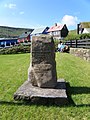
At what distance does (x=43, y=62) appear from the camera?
6359mm

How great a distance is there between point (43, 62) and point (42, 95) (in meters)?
1.11

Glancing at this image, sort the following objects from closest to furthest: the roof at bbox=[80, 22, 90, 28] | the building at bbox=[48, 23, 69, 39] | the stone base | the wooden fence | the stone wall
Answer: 1. the stone base
2. the stone wall
3. the wooden fence
4. the roof at bbox=[80, 22, 90, 28]
5. the building at bbox=[48, 23, 69, 39]

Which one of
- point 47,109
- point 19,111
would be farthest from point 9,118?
point 47,109

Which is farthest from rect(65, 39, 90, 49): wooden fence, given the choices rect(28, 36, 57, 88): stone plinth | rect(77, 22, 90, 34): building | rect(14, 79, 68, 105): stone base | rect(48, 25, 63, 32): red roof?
rect(48, 25, 63, 32): red roof

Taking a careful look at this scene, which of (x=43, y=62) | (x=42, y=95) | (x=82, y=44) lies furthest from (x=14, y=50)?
(x=42, y=95)

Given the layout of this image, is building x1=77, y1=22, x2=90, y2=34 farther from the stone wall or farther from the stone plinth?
the stone plinth

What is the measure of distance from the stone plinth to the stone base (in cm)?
22

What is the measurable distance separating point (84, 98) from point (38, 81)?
1.34 m

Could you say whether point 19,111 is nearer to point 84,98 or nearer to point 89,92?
point 84,98

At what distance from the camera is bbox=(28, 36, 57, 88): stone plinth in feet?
20.6

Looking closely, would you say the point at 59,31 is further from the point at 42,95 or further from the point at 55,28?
the point at 42,95

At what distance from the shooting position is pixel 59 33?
75.5 metres

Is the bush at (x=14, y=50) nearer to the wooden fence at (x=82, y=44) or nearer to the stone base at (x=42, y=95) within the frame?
the wooden fence at (x=82, y=44)

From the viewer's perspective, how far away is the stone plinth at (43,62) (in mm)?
6285
